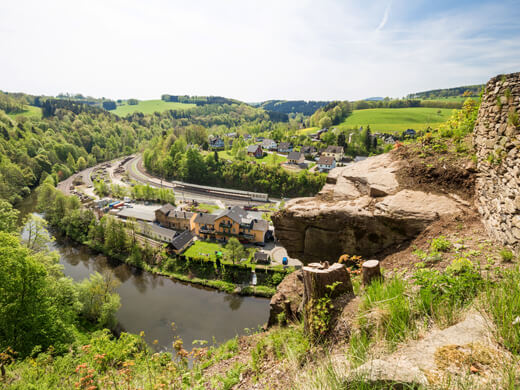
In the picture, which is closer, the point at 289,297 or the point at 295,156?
the point at 289,297

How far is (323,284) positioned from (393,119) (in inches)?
4229

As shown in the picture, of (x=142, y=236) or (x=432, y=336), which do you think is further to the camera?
(x=142, y=236)

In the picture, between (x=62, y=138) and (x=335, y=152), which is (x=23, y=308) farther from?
(x=62, y=138)

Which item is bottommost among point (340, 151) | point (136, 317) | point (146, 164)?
point (136, 317)

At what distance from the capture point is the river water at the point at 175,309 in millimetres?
21219

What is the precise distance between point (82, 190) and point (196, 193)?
2769cm

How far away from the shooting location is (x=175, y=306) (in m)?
→ 24.3

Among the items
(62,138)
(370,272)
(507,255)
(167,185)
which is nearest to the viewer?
(507,255)

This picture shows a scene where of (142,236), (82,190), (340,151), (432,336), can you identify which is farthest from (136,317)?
(340,151)

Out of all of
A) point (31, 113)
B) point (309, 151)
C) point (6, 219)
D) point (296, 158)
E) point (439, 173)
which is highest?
point (31, 113)

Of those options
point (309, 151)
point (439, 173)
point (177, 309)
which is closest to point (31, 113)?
point (309, 151)

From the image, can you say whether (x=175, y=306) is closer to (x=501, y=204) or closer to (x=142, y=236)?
(x=142, y=236)

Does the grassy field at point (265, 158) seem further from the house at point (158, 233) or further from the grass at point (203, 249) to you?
the house at point (158, 233)

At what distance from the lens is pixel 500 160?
18.5ft
